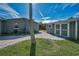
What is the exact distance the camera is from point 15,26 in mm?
3943

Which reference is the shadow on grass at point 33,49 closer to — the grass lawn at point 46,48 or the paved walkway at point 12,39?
the grass lawn at point 46,48

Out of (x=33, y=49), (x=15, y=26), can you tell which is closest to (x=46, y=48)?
(x=33, y=49)

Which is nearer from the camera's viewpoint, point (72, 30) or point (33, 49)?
point (33, 49)

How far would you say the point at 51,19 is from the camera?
3939 mm

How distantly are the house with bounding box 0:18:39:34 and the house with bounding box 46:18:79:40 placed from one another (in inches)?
14.8

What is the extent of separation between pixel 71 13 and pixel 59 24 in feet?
1.17

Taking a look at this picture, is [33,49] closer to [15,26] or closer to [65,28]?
[15,26]

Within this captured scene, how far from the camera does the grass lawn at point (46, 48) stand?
3.86 metres

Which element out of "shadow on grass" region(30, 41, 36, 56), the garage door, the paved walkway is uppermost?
the garage door

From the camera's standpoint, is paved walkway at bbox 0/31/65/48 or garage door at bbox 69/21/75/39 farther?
garage door at bbox 69/21/75/39

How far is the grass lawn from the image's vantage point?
3.86m

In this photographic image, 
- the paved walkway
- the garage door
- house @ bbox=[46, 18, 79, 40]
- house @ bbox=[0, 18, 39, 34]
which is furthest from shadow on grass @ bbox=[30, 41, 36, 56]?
the garage door

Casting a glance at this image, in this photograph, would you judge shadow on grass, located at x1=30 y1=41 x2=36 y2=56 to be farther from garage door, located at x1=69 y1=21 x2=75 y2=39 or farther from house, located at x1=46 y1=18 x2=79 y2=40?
garage door, located at x1=69 y1=21 x2=75 y2=39

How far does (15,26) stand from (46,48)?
2.58 feet
